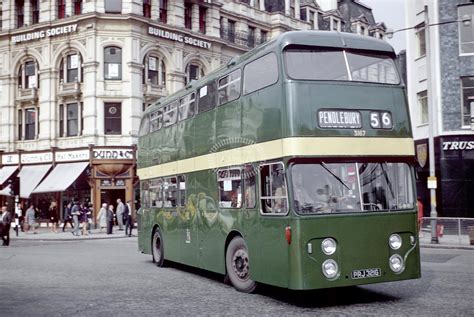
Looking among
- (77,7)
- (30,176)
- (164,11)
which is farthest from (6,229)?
(164,11)

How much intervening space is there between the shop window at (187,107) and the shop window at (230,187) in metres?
2.18

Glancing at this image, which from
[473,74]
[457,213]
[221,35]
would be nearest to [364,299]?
[457,213]

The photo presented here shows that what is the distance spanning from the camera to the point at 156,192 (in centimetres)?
1584

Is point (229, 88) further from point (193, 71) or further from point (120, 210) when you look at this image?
point (193, 71)

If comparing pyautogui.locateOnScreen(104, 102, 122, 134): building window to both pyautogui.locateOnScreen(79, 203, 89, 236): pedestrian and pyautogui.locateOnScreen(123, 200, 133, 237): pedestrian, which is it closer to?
pyautogui.locateOnScreen(79, 203, 89, 236): pedestrian

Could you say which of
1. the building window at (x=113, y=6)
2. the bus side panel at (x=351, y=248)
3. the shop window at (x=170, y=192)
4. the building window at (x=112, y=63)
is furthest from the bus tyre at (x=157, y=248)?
the building window at (x=113, y=6)

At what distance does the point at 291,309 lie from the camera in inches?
365

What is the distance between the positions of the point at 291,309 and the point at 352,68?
4.03 meters

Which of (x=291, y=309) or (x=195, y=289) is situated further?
(x=195, y=289)

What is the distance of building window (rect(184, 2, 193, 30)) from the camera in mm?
40094

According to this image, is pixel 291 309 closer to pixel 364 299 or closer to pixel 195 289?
pixel 364 299

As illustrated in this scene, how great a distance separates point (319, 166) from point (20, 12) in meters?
35.2

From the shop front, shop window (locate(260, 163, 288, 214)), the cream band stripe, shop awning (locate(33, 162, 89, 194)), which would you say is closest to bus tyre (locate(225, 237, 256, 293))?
shop window (locate(260, 163, 288, 214))

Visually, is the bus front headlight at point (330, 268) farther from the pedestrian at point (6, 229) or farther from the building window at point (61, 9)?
the building window at point (61, 9)
